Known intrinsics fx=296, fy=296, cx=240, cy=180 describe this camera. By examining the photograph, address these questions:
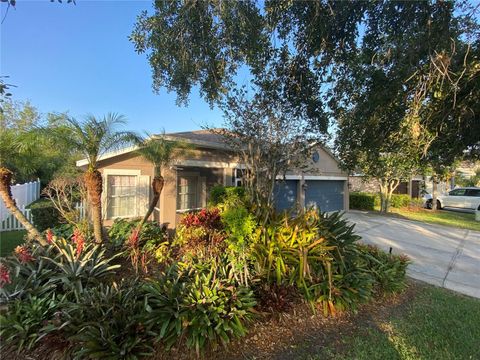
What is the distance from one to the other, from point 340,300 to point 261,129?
19.9 feet

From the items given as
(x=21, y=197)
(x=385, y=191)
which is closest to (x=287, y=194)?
(x=385, y=191)

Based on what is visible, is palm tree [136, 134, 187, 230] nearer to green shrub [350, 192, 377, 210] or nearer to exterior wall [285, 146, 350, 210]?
exterior wall [285, 146, 350, 210]

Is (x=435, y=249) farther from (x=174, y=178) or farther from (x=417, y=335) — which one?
(x=174, y=178)

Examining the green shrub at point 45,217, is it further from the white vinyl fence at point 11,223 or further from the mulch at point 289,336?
the mulch at point 289,336

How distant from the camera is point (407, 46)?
15.6ft

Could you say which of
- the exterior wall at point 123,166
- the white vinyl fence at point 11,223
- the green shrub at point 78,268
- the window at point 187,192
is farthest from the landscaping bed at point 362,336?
the white vinyl fence at point 11,223

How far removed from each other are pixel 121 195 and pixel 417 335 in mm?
8625

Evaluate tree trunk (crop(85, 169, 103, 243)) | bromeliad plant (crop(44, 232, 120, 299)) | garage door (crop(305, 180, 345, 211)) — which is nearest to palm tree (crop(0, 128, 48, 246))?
bromeliad plant (crop(44, 232, 120, 299))

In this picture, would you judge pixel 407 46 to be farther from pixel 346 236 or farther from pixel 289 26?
pixel 346 236

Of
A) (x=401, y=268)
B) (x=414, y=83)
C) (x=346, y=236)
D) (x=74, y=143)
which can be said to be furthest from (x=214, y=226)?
(x=414, y=83)

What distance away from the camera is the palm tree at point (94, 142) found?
6090 mm

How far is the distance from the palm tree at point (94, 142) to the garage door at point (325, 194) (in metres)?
12.7

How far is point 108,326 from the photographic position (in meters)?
3.35

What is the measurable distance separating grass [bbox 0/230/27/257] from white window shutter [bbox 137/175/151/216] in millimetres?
3409
